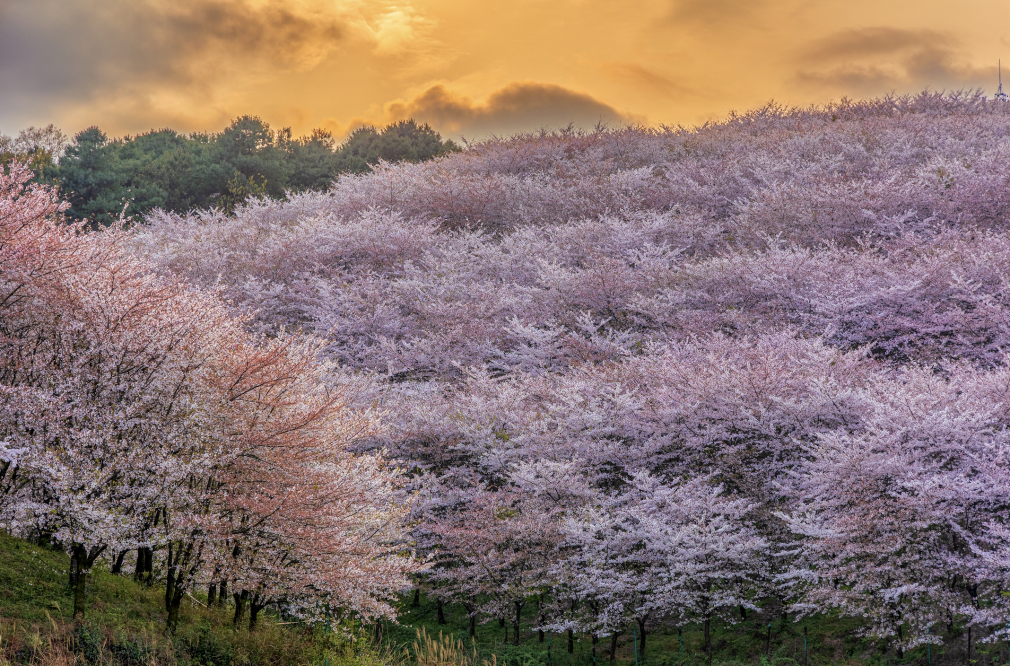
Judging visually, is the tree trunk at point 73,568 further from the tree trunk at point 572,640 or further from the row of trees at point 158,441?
the tree trunk at point 572,640

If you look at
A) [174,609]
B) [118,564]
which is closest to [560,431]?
[174,609]

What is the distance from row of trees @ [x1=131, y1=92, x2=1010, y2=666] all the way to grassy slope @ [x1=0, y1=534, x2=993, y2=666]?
0.67 meters

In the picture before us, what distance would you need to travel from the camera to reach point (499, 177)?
42.6m

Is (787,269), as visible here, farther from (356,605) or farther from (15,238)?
(15,238)

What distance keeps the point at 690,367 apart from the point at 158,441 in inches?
493

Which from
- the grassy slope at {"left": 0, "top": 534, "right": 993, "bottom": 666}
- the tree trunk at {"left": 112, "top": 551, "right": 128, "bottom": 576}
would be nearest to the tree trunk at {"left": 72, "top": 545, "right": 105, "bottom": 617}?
the grassy slope at {"left": 0, "top": 534, "right": 993, "bottom": 666}

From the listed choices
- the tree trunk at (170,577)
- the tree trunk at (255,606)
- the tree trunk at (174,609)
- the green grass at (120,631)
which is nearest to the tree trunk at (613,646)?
the green grass at (120,631)

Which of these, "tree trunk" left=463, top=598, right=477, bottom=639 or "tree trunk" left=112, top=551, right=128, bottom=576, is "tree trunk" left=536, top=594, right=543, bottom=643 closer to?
"tree trunk" left=463, top=598, right=477, bottom=639

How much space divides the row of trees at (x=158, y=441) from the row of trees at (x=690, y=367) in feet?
18.4

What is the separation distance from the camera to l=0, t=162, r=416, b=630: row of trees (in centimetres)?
1077

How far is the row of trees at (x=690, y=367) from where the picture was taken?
49.5 feet

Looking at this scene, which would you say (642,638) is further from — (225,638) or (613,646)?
(225,638)

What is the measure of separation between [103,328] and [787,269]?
20969mm

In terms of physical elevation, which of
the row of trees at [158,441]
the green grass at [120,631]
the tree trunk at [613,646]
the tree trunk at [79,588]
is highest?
the row of trees at [158,441]
